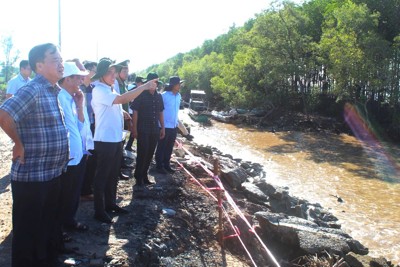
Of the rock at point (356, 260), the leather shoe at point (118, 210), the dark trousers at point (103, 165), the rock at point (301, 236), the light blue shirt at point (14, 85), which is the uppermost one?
the light blue shirt at point (14, 85)

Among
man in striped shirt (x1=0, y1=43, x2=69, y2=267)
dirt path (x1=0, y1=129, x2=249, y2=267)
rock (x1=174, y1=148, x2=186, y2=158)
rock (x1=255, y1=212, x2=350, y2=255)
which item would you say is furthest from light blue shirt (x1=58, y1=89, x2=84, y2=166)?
rock (x1=174, y1=148, x2=186, y2=158)

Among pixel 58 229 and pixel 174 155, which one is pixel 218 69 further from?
pixel 58 229

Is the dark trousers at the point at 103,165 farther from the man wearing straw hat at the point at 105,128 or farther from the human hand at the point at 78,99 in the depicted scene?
the human hand at the point at 78,99

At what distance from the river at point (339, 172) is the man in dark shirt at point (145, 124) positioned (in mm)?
4328

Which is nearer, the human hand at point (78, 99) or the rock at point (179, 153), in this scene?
the human hand at point (78, 99)

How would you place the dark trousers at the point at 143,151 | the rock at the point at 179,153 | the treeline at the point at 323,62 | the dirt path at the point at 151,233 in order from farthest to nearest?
1. the treeline at the point at 323,62
2. the rock at the point at 179,153
3. the dark trousers at the point at 143,151
4. the dirt path at the point at 151,233

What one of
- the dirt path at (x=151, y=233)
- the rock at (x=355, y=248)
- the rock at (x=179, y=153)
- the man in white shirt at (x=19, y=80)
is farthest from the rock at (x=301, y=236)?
the man in white shirt at (x=19, y=80)

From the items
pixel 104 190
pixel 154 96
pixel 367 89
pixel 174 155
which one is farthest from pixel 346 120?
pixel 104 190

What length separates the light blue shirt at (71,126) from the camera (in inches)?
143

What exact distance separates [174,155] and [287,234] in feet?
15.3

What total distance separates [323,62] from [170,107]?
1715 cm

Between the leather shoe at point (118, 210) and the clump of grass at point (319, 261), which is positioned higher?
the leather shoe at point (118, 210)

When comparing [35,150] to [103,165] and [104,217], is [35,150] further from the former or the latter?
[104,217]

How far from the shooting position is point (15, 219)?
2.93 m
